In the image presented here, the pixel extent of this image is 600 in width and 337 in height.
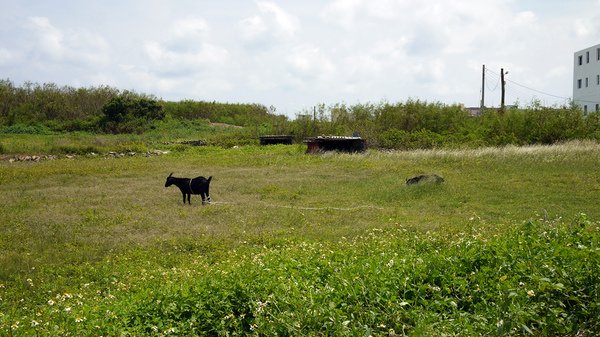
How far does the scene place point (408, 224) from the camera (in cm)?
1027

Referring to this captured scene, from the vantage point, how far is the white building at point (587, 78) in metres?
47.2

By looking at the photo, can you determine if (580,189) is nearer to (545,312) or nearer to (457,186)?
(457,186)

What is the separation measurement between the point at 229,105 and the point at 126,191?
114ft

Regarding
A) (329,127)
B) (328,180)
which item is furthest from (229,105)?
(328,180)

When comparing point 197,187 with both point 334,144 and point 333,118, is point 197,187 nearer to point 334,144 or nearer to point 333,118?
point 334,144

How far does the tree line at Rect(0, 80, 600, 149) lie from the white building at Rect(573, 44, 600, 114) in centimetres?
1827

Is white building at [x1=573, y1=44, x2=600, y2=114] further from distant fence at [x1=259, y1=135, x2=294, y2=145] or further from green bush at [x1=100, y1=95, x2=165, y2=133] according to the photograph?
green bush at [x1=100, y1=95, x2=165, y2=133]

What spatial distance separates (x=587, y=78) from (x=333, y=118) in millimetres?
26001

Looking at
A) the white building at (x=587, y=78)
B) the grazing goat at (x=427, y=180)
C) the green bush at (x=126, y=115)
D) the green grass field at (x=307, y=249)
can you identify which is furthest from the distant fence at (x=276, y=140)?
the white building at (x=587, y=78)

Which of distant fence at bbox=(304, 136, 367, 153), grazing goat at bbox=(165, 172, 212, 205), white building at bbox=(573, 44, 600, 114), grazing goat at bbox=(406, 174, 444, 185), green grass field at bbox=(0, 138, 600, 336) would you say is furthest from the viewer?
white building at bbox=(573, 44, 600, 114)

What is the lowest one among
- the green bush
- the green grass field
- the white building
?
the green grass field

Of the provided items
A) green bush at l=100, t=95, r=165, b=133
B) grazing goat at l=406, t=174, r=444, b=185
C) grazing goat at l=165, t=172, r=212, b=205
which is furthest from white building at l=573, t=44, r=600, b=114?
grazing goat at l=165, t=172, r=212, b=205

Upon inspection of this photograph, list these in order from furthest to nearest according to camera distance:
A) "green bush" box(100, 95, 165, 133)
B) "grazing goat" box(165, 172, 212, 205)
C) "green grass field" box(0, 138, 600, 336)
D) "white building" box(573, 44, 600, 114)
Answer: "white building" box(573, 44, 600, 114) → "green bush" box(100, 95, 165, 133) → "grazing goat" box(165, 172, 212, 205) → "green grass field" box(0, 138, 600, 336)

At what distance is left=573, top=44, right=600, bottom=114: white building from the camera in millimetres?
47219
